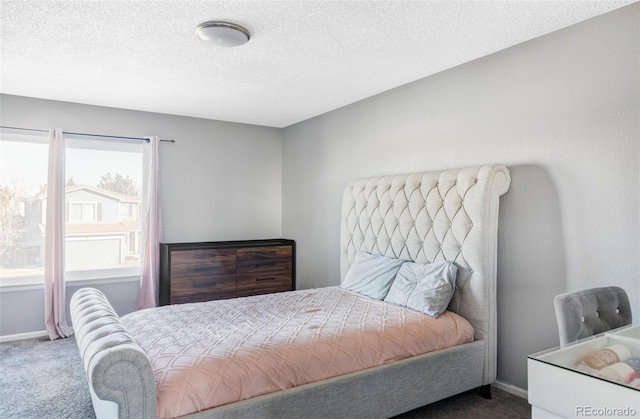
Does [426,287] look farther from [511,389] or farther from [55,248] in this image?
[55,248]

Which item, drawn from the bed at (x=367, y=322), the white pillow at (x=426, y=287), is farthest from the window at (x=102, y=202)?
the white pillow at (x=426, y=287)

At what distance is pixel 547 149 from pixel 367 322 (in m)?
1.59

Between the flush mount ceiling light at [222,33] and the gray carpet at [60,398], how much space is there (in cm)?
246

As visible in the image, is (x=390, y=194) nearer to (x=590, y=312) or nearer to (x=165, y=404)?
(x=590, y=312)

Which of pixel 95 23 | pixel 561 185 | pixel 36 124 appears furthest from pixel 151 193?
pixel 561 185

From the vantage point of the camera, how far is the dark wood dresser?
4266 mm

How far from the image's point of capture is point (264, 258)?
15.5 ft

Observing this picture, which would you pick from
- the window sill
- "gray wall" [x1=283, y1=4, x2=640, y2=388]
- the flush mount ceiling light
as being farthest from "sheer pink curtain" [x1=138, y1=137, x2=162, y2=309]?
"gray wall" [x1=283, y1=4, x2=640, y2=388]

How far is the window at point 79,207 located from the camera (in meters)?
4.02

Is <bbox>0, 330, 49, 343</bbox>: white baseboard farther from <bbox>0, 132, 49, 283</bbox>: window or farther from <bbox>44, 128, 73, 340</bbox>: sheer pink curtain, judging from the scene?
<bbox>0, 132, 49, 283</bbox>: window

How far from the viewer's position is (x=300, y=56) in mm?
2893

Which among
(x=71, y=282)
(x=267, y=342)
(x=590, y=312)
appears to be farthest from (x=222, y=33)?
(x=71, y=282)

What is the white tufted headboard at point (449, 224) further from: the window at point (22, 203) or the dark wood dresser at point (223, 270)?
the window at point (22, 203)

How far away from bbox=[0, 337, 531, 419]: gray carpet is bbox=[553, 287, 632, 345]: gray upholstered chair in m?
0.85
